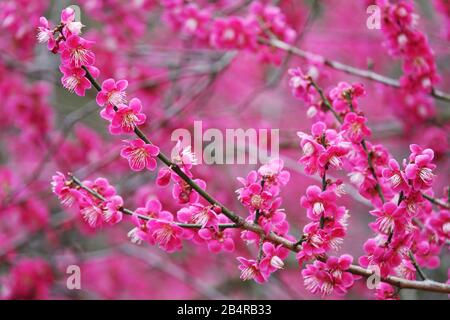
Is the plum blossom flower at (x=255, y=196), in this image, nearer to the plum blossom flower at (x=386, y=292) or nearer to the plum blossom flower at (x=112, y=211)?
the plum blossom flower at (x=112, y=211)

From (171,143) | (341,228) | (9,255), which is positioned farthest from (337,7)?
(341,228)

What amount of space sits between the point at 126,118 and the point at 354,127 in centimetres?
64

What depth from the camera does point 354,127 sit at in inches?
62.1

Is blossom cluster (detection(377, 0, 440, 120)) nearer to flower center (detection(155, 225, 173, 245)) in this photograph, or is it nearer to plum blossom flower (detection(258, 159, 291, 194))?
plum blossom flower (detection(258, 159, 291, 194))

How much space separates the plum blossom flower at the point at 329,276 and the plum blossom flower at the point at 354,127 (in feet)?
1.17

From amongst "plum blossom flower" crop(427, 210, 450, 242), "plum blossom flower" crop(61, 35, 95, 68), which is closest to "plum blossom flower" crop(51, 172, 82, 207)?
"plum blossom flower" crop(61, 35, 95, 68)

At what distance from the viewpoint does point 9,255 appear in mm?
3230

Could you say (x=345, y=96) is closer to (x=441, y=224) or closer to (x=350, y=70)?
(x=441, y=224)

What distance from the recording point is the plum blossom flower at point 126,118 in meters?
1.35

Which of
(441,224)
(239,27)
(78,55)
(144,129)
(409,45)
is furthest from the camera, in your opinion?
(144,129)

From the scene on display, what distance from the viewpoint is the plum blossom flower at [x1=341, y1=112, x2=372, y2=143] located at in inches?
61.8

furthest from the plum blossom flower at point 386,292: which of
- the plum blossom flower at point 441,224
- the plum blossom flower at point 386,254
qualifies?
the plum blossom flower at point 441,224

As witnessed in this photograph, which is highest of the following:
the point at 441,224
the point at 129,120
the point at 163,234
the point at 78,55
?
the point at 78,55

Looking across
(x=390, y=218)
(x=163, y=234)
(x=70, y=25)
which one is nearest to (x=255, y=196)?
(x=163, y=234)
